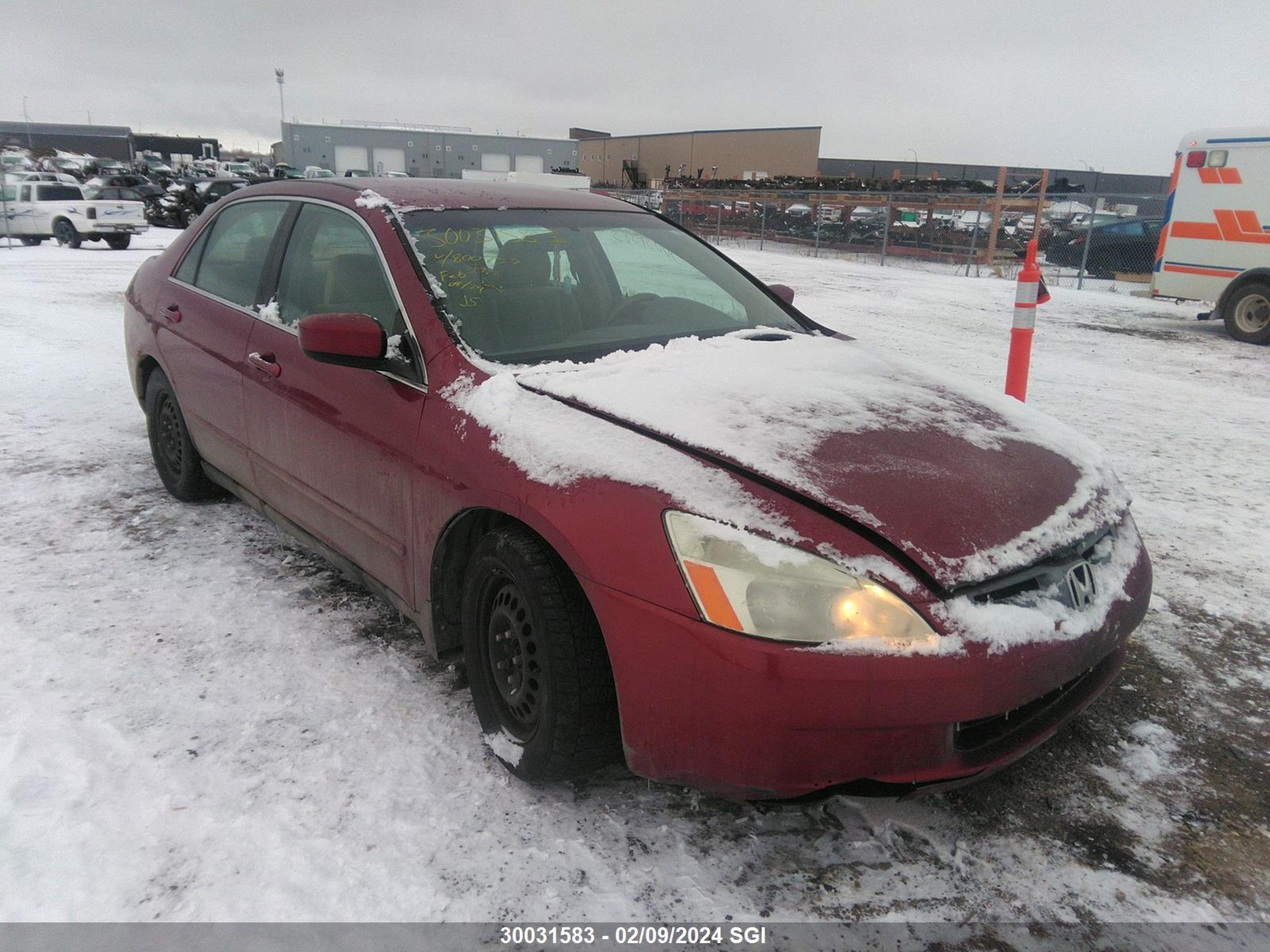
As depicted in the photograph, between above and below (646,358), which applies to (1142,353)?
below

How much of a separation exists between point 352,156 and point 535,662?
69.7 m

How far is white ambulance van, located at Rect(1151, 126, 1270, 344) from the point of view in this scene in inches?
414

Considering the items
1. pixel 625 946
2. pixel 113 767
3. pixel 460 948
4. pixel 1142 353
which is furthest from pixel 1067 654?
pixel 1142 353

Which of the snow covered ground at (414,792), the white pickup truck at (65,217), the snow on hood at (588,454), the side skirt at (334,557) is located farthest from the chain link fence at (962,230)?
the snow on hood at (588,454)

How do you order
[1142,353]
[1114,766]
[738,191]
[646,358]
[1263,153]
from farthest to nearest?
[738,191]
[1263,153]
[1142,353]
[646,358]
[1114,766]

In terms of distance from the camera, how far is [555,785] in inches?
91.0

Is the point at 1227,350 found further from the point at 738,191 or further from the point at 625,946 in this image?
the point at 738,191

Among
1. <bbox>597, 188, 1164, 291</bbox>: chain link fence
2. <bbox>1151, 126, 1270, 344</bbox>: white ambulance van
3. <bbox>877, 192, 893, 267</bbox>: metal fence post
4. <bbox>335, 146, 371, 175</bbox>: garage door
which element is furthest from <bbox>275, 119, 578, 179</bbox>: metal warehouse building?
<bbox>1151, 126, 1270, 344</bbox>: white ambulance van

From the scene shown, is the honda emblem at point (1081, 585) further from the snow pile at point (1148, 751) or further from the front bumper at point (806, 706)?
the snow pile at point (1148, 751)

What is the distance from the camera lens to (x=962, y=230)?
20531 millimetres

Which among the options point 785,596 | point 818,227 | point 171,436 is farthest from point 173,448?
point 818,227

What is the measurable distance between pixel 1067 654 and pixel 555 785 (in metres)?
1.33

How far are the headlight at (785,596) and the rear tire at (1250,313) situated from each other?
1122 centimetres

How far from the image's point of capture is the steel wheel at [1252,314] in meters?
10.3
